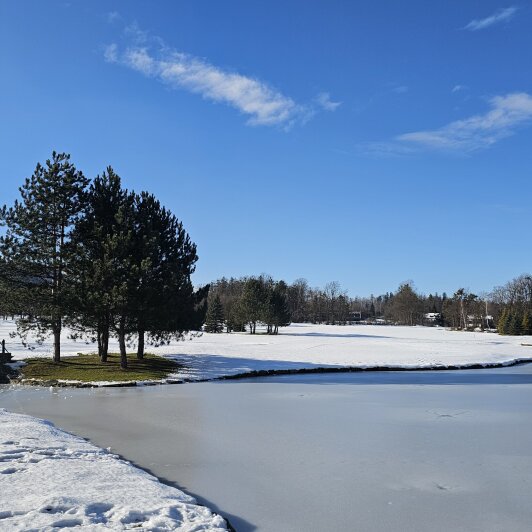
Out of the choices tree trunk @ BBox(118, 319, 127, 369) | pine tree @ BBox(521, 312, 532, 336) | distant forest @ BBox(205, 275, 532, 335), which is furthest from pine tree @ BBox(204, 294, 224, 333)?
tree trunk @ BBox(118, 319, 127, 369)

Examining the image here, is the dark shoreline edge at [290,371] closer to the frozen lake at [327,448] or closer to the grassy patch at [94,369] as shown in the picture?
the grassy patch at [94,369]

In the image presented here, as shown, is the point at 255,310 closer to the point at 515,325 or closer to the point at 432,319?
the point at 515,325

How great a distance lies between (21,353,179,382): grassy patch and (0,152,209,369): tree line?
1.02m

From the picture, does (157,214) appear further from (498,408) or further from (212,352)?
(498,408)

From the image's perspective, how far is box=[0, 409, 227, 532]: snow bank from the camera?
267 inches

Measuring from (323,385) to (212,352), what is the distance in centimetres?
1512

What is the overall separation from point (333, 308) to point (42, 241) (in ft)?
368

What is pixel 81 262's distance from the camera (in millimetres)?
26969

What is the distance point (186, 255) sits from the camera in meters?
33.0

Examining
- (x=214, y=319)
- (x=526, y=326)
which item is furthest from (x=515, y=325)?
(x=214, y=319)

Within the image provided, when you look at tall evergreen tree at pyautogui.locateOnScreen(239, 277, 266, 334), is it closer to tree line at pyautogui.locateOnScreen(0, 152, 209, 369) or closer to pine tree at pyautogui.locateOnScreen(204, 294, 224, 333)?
pine tree at pyautogui.locateOnScreen(204, 294, 224, 333)

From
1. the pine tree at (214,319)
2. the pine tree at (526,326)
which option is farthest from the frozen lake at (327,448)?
the pine tree at (526,326)

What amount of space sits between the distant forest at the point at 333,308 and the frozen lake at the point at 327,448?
51.7 metres

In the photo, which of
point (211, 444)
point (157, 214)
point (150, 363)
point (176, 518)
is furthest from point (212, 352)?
point (176, 518)
